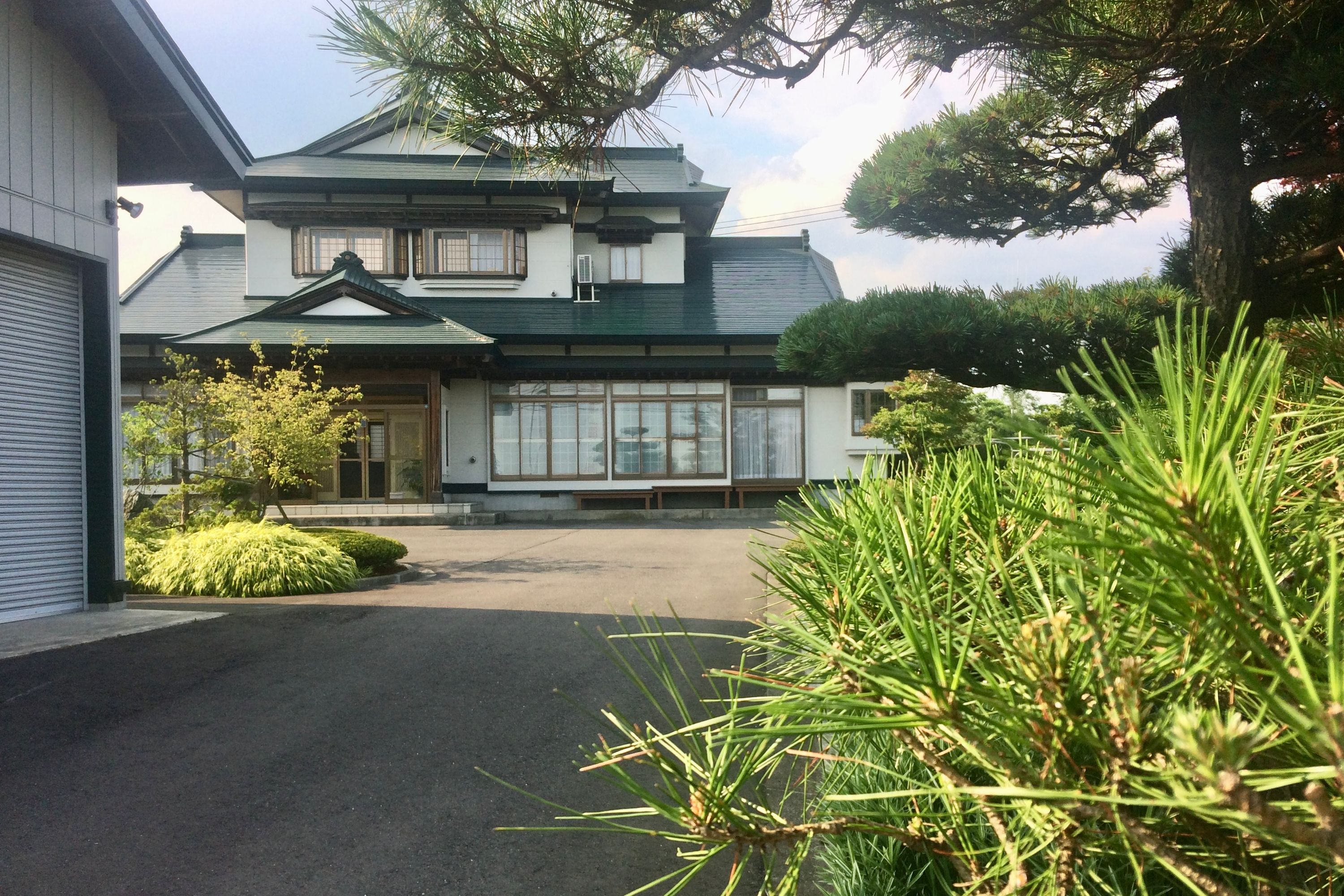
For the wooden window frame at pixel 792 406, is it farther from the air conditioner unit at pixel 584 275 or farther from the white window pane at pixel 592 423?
the air conditioner unit at pixel 584 275

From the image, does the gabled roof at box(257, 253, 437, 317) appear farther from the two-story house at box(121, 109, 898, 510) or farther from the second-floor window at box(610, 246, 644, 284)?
the second-floor window at box(610, 246, 644, 284)

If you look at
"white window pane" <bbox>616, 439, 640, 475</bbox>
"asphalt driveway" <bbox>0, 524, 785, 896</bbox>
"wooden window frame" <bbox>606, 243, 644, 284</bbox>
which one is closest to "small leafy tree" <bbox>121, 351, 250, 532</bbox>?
"asphalt driveway" <bbox>0, 524, 785, 896</bbox>

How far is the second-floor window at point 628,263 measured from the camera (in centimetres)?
2031

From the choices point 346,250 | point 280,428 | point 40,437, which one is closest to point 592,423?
point 346,250

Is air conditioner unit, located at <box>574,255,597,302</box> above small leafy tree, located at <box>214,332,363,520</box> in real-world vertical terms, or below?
above

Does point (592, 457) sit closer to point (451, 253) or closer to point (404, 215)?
point (451, 253)

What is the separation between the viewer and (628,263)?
66.7ft

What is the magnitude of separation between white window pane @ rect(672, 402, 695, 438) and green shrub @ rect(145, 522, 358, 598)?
10230 millimetres

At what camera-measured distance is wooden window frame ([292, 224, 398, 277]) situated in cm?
1905

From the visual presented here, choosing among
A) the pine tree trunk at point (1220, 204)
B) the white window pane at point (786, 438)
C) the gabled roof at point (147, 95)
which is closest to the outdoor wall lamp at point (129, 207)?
the gabled roof at point (147, 95)

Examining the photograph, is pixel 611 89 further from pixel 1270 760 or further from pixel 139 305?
pixel 139 305

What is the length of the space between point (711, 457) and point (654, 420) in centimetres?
148

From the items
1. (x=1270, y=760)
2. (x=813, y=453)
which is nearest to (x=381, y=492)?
(x=813, y=453)

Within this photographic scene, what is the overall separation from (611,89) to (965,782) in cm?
305
